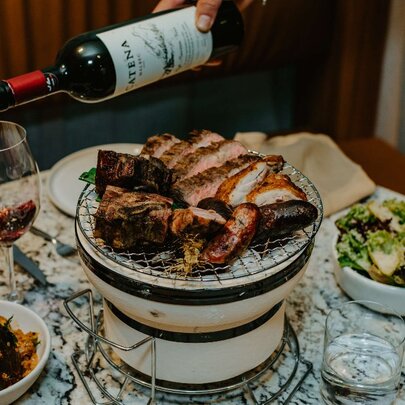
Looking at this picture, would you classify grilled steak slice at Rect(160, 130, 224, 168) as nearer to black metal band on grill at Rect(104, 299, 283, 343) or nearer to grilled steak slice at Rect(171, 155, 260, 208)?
grilled steak slice at Rect(171, 155, 260, 208)

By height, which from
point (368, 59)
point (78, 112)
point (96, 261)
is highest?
point (96, 261)

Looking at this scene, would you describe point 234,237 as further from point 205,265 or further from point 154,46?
point 154,46

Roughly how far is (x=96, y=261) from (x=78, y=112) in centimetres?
162

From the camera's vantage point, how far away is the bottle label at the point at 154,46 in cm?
126

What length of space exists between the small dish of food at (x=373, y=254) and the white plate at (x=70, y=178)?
655 millimetres

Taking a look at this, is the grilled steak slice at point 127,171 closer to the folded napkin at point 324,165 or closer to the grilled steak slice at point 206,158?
the grilled steak slice at point 206,158

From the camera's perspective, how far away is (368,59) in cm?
267

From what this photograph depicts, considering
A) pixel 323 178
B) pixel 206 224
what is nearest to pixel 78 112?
pixel 323 178

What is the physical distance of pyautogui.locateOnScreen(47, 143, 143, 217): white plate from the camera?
66.0 inches

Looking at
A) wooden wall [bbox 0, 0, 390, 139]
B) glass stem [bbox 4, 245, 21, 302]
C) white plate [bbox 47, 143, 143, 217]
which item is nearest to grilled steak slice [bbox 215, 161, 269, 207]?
glass stem [bbox 4, 245, 21, 302]

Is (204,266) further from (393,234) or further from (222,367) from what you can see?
(393,234)

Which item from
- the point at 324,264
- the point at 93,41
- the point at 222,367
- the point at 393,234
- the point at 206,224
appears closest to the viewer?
the point at 206,224

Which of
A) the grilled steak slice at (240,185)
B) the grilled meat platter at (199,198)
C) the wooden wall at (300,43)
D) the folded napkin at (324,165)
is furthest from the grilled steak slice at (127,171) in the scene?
the wooden wall at (300,43)

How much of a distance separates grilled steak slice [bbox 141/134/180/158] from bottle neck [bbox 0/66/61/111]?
0.68 ft
